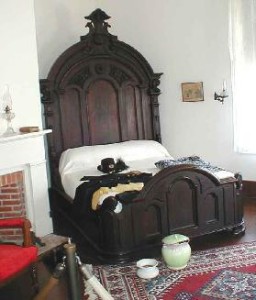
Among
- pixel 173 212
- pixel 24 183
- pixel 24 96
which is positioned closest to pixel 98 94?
pixel 24 96

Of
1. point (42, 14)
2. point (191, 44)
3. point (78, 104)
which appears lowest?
point (78, 104)

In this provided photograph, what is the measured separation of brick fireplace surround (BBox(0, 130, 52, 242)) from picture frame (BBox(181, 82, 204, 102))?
2.12 meters

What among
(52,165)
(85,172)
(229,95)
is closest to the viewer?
(85,172)

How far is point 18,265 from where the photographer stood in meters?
2.50

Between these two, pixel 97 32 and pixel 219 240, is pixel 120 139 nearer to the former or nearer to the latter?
pixel 97 32

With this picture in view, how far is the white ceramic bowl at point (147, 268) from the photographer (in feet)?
9.89

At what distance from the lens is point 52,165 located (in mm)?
4715

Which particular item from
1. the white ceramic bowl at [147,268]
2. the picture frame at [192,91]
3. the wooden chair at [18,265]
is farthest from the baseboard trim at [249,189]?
the wooden chair at [18,265]

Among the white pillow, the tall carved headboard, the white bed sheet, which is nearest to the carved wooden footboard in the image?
the white bed sheet

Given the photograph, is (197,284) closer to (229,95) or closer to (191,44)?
(229,95)

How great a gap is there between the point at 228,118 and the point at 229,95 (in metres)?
0.29

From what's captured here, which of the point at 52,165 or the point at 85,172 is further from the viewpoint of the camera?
the point at 52,165

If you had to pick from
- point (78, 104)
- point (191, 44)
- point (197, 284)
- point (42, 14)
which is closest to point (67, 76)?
point (78, 104)

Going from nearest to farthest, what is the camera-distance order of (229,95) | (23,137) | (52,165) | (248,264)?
1. (248,264)
2. (23,137)
3. (52,165)
4. (229,95)
